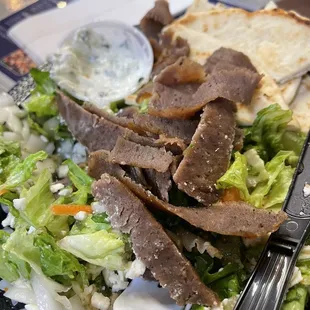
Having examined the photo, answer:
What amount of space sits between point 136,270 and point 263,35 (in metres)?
1.81

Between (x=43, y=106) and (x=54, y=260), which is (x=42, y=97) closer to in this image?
(x=43, y=106)

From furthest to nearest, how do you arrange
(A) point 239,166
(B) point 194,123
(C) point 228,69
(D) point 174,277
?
(C) point 228,69, (B) point 194,123, (A) point 239,166, (D) point 174,277

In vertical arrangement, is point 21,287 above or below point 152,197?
below

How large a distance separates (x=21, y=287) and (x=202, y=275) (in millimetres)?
844

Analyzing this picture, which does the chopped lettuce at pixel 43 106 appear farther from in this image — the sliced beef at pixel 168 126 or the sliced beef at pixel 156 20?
the sliced beef at pixel 156 20

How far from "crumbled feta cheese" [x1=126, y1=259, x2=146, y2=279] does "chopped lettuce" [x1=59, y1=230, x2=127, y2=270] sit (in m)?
0.05

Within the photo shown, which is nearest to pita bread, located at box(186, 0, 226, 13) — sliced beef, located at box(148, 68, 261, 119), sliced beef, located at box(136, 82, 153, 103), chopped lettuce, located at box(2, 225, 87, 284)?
sliced beef, located at box(136, 82, 153, 103)

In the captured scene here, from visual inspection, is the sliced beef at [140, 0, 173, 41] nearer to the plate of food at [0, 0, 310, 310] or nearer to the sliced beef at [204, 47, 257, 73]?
the plate of food at [0, 0, 310, 310]

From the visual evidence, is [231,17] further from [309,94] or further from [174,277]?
[174,277]

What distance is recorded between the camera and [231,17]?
10.3 ft

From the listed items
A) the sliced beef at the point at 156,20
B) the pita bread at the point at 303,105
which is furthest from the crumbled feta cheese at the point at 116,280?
the sliced beef at the point at 156,20

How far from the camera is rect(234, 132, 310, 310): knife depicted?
1.75 m

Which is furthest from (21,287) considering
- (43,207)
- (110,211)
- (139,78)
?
(139,78)

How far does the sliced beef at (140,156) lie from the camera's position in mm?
2021
